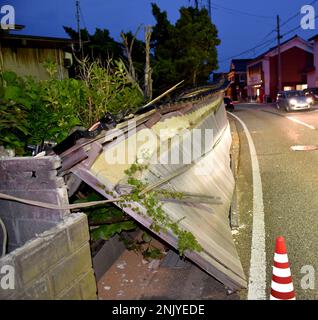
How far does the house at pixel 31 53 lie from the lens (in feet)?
46.2

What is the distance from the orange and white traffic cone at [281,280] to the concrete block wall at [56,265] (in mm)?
1709

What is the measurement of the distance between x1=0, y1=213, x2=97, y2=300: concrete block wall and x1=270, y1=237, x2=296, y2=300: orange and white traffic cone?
67.3 inches

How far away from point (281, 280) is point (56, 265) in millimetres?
2006

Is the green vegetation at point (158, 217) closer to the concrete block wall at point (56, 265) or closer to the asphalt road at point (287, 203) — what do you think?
the concrete block wall at point (56, 265)

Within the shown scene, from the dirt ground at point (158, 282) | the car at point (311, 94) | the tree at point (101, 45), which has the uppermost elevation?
the tree at point (101, 45)

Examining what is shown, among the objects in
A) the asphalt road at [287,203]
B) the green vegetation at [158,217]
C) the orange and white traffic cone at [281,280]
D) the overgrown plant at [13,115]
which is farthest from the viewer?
the asphalt road at [287,203]

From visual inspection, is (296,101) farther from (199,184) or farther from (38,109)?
(38,109)

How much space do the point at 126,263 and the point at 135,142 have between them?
64.2 inches

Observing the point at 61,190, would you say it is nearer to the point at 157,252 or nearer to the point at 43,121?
the point at 43,121

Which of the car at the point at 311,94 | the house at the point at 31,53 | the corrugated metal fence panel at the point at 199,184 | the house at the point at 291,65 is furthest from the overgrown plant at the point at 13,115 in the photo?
the house at the point at 291,65

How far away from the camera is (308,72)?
41.1 metres

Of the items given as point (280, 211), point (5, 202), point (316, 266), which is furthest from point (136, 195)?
point (280, 211)

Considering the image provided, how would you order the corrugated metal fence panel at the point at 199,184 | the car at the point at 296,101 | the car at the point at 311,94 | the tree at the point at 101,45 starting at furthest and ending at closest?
the car at the point at 311,94, the car at the point at 296,101, the tree at the point at 101,45, the corrugated metal fence panel at the point at 199,184

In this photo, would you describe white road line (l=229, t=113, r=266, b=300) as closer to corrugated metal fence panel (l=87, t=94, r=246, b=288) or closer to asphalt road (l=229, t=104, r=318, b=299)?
asphalt road (l=229, t=104, r=318, b=299)
